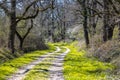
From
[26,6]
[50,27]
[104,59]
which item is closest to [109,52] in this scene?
[104,59]

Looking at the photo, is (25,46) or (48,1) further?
(25,46)

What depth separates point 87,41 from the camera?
5119cm

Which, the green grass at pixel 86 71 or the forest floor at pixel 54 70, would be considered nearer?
the forest floor at pixel 54 70

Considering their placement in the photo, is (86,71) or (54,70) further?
(86,71)

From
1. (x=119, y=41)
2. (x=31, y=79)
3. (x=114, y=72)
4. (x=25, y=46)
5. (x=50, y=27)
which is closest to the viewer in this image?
(x=31, y=79)

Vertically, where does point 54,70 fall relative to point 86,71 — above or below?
above

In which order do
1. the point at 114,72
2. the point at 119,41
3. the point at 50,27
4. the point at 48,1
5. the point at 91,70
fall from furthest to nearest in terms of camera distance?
the point at 50,27 → the point at 48,1 → the point at 119,41 → the point at 91,70 → the point at 114,72

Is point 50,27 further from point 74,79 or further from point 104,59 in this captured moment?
point 74,79

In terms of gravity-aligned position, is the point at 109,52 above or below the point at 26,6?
below

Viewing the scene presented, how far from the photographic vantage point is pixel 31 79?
18578mm

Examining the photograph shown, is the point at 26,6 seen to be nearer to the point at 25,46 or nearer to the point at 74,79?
the point at 25,46

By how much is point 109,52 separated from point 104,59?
0.81 metres

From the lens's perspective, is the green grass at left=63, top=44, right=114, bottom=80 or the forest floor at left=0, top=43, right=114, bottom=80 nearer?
the forest floor at left=0, top=43, right=114, bottom=80

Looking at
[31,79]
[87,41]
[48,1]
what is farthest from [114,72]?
[87,41]
